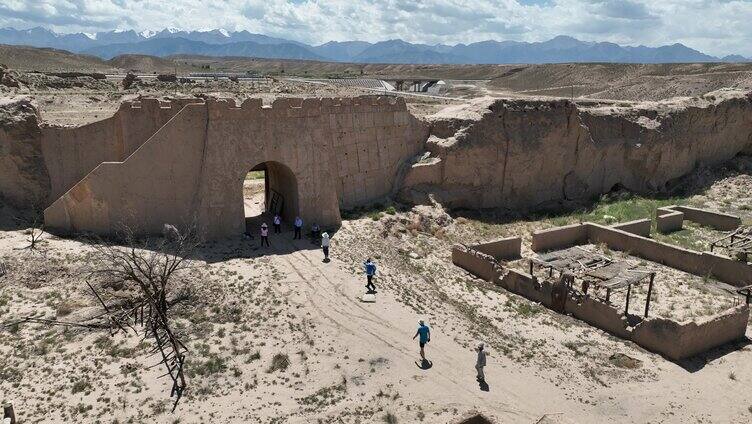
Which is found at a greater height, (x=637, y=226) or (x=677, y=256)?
(x=637, y=226)

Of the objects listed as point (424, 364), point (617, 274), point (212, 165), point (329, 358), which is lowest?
point (424, 364)

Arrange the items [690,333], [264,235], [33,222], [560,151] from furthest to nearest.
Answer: [560,151]
[264,235]
[33,222]
[690,333]

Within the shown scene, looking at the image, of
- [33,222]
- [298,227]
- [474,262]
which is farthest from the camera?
[298,227]

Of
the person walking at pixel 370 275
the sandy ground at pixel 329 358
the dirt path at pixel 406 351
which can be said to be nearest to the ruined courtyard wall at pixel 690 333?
the sandy ground at pixel 329 358

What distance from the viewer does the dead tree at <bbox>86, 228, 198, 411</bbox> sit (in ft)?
38.6

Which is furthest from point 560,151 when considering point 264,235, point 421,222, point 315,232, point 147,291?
point 147,291

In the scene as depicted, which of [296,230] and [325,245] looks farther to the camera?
[296,230]

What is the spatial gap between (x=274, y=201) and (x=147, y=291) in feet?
35.3

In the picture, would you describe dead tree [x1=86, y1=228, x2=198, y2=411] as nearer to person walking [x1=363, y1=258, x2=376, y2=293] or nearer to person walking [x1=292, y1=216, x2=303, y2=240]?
person walking [x1=292, y1=216, x2=303, y2=240]

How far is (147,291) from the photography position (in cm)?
1155

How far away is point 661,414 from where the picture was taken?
472 inches

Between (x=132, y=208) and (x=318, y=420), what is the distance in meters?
10.2

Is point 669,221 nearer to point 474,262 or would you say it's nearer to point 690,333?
point 474,262

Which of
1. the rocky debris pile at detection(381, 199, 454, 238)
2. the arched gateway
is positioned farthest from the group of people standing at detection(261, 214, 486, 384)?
the rocky debris pile at detection(381, 199, 454, 238)
